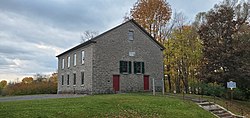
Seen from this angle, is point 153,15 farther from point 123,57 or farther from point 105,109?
point 105,109

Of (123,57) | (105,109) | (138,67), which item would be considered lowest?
(105,109)

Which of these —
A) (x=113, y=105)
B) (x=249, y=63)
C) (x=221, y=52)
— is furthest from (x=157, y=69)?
(x=113, y=105)

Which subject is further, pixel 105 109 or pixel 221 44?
pixel 221 44

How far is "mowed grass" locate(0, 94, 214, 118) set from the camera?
13.2m

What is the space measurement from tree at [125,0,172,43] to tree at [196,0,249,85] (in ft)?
35.7

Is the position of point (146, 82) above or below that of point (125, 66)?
below

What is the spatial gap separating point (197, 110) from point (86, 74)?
44.3 feet

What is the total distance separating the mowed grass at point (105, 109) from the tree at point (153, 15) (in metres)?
20.3

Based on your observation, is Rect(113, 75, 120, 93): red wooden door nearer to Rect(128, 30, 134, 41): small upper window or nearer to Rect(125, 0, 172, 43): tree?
Rect(128, 30, 134, 41): small upper window

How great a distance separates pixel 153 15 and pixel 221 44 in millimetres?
14003

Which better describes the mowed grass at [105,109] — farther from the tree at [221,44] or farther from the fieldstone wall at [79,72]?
the fieldstone wall at [79,72]

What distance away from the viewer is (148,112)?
15.7 metres

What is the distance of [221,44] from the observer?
85.6 ft

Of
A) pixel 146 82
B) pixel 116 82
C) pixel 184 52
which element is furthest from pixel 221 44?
pixel 116 82
